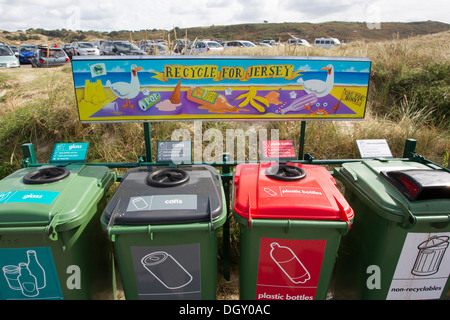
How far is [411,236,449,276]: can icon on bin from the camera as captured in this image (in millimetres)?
1782

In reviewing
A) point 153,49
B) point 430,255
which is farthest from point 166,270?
point 153,49

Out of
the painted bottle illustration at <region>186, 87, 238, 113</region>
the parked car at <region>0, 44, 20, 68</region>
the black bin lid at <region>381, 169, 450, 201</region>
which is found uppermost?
the painted bottle illustration at <region>186, 87, 238, 113</region>

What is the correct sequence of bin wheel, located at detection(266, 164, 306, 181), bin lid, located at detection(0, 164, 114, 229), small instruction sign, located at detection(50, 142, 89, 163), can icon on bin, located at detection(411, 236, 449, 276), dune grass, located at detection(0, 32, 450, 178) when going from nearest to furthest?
1. bin lid, located at detection(0, 164, 114, 229)
2. can icon on bin, located at detection(411, 236, 449, 276)
3. bin wheel, located at detection(266, 164, 306, 181)
4. small instruction sign, located at detection(50, 142, 89, 163)
5. dune grass, located at detection(0, 32, 450, 178)

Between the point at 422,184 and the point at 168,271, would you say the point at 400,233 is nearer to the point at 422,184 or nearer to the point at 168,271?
the point at 422,184

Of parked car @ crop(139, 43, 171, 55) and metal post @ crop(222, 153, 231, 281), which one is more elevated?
parked car @ crop(139, 43, 171, 55)

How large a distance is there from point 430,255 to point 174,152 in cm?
194

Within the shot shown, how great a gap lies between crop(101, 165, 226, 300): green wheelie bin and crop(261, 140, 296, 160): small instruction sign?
68 cm

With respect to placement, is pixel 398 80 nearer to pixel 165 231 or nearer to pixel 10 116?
pixel 165 231

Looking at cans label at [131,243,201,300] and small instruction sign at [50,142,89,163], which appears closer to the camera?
cans label at [131,243,201,300]

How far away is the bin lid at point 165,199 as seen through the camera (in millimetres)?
1602

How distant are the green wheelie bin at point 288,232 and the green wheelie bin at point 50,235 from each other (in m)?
0.97

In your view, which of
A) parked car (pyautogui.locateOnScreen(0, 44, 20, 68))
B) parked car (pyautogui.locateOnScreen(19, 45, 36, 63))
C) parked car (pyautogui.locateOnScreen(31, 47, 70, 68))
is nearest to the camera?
parked car (pyautogui.locateOnScreen(0, 44, 20, 68))

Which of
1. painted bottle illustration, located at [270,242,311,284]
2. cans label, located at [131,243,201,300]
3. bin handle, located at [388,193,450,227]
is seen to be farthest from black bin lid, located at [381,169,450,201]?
cans label, located at [131,243,201,300]

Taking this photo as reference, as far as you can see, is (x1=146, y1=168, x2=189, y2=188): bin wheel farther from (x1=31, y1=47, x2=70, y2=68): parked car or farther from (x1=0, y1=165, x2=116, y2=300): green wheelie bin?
(x1=31, y1=47, x2=70, y2=68): parked car
